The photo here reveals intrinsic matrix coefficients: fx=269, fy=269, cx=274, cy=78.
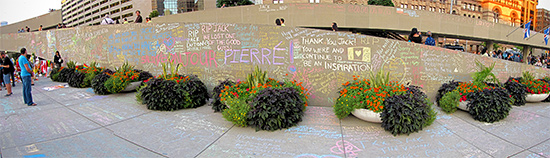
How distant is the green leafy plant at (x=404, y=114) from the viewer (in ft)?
15.2

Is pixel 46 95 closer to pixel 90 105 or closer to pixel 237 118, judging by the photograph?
pixel 90 105

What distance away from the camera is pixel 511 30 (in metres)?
29.6

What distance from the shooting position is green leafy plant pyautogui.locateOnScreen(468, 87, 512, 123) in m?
5.50

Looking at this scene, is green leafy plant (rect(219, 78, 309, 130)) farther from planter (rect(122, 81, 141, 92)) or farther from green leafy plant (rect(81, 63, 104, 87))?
green leafy plant (rect(81, 63, 104, 87))

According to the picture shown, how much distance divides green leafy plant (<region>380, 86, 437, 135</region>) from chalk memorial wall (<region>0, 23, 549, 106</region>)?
5.08 feet

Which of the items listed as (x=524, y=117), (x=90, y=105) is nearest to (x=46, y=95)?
(x=90, y=105)

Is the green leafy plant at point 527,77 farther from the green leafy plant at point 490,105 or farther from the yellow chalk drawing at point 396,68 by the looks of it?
the yellow chalk drawing at point 396,68

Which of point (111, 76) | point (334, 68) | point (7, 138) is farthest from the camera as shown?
point (111, 76)

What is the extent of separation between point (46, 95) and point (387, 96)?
950cm

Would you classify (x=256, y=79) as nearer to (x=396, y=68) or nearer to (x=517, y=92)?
(x=396, y=68)

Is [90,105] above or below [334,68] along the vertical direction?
below

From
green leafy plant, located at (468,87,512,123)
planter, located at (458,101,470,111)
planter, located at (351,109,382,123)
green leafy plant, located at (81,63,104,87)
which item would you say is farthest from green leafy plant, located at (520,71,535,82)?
green leafy plant, located at (81,63,104,87)

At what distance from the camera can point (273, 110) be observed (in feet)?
16.0

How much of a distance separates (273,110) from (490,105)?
4.49 m
